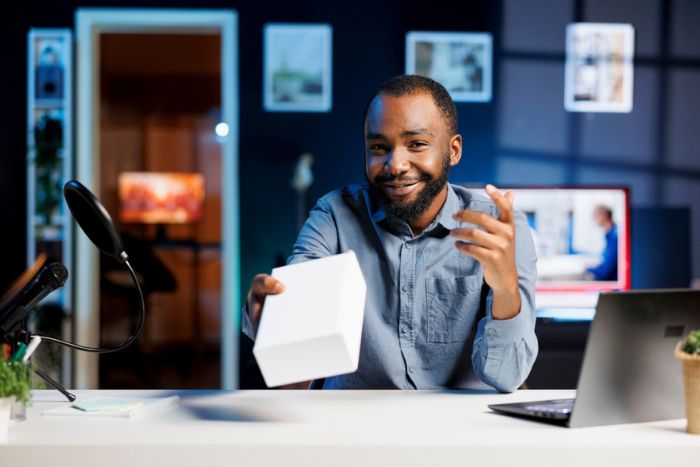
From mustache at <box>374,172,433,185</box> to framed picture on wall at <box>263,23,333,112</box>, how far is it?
2770mm

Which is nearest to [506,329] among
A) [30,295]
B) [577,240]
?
[30,295]

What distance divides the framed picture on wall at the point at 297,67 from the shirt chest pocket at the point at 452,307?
2.83 metres

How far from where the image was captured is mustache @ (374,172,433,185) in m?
1.75

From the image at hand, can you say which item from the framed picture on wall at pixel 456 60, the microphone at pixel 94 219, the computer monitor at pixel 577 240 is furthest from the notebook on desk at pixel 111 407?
the framed picture on wall at pixel 456 60

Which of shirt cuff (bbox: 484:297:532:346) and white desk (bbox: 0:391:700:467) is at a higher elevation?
shirt cuff (bbox: 484:297:532:346)

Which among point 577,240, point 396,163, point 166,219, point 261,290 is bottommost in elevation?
point 166,219

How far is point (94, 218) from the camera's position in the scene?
1360 millimetres

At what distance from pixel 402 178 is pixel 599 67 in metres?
3.11

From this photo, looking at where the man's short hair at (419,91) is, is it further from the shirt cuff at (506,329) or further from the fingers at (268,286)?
the fingers at (268,286)

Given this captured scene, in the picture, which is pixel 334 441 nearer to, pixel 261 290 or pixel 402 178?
pixel 261 290

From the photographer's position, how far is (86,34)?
446cm

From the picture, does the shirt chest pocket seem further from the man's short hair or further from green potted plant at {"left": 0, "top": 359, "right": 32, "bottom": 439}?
green potted plant at {"left": 0, "top": 359, "right": 32, "bottom": 439}

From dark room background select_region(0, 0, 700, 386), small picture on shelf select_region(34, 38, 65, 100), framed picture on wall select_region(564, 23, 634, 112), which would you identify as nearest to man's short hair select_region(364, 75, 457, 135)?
dark room background select_region(0, 0, 700, 386)

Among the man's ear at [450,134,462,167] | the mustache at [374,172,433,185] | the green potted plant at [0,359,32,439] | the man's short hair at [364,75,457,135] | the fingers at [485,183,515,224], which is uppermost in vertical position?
the man's short hair at [364,75,457,135]
